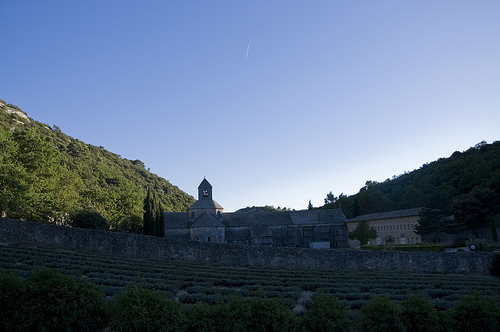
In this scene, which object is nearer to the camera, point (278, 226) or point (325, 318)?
point (325, 318)

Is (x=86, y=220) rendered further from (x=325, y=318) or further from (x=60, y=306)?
(x=325, y=318)

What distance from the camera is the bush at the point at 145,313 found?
8.08 metres

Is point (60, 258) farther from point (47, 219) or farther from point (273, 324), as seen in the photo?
point (47, 219)

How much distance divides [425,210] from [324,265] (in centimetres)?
2926

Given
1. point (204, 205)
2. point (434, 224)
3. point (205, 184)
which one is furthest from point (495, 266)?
point (205, 184)

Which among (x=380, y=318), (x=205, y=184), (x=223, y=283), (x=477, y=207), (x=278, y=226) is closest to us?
(x=380, y=318)

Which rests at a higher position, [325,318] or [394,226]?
[394,226]

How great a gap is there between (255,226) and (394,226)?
2361 centimetres

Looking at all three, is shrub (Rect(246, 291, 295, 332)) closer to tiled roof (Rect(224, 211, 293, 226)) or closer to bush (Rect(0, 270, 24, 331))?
bush (Rect(0, 270, 24, 331))

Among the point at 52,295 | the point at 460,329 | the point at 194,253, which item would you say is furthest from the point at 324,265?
the point at 52,295

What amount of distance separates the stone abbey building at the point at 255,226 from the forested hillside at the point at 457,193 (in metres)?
16.6

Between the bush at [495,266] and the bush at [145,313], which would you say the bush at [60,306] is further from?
the bush at [495,266]

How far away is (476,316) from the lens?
27.9 feet

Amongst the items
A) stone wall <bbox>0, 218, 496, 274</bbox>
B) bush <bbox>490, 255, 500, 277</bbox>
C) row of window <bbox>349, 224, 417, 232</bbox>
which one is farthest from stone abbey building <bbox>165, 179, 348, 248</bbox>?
bush <bbox>490, 255, 500, 277</bbox>
